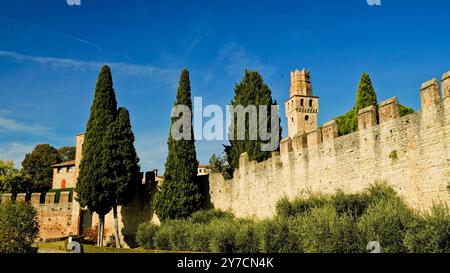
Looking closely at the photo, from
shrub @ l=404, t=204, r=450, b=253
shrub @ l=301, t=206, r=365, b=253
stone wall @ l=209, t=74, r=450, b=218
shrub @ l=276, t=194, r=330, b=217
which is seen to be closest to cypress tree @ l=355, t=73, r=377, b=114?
stone wall @ l=209, t=74, r=450, b=218

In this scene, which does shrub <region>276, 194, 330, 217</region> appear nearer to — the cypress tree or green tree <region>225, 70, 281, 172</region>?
green tree <region>225, 70, 281, 172</region>

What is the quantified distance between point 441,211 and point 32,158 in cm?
6049

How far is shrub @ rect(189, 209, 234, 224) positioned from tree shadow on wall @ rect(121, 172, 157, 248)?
6052 mm

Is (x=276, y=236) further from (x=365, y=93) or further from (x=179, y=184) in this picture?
(x=365, y=93)

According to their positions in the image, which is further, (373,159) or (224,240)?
(224,240)

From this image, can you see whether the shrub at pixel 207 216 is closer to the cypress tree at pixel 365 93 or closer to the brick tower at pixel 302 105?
the cypress tree at pixel 365 93

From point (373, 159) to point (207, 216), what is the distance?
11.2 meters

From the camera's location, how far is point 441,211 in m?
11.3

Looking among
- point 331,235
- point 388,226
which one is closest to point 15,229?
point 331,235

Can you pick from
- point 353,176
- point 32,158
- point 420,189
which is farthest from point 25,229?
point 32,158

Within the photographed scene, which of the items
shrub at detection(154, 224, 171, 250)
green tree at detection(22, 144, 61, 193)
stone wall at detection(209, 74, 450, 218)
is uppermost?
green tree at detection(22, 144, 61, 193)

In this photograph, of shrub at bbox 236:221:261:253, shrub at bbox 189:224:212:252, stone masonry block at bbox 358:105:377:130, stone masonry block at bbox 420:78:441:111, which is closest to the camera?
stone masonry block at bbox 420:78:441:111

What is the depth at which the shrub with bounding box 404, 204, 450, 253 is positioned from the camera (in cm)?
1091

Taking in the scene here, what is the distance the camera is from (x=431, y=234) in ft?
36.2
